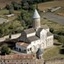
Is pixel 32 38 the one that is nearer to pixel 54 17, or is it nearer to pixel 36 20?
pixel 36 20

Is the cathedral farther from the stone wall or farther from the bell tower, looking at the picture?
the stone wall

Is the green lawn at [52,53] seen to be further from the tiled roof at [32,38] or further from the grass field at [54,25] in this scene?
the grass field at [54,25]

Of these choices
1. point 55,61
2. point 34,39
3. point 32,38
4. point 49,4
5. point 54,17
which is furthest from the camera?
point 49,4

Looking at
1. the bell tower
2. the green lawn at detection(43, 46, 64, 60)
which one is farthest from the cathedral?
the green lawn at detection(43, 46, 64, 60)

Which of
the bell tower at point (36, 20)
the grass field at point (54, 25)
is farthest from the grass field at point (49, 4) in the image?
the bell tower at point (36, 20)

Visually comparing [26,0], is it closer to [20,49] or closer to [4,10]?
[4,10]

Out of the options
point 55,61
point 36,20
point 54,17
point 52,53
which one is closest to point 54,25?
point 54,17
